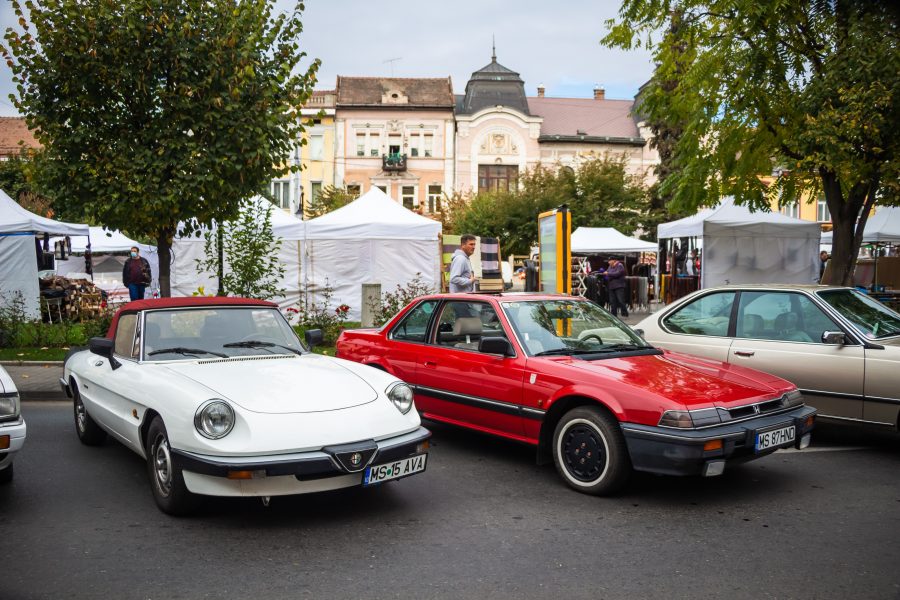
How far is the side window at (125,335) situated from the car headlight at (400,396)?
6.82ft

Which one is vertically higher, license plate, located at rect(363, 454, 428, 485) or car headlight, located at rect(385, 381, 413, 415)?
car headlight, located at rect(385, 381, 413, 415)

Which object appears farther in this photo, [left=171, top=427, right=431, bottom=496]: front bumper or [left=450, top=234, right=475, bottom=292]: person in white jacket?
[left=450, top=234, right=475, bottom=292]: person in white jacket

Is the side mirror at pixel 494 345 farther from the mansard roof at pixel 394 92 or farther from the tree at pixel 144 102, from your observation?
the mansard roof at pixel 394 92

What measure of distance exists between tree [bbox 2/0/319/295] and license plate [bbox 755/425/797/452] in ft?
24.8

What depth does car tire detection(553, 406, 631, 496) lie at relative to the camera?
5.05 meters

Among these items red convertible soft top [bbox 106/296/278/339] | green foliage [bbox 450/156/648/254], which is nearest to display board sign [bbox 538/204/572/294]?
red convertible soft top [bbox 106/296/278/339]

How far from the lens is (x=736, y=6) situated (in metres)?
10.8

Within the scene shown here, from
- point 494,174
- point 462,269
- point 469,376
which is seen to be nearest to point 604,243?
point 462,269

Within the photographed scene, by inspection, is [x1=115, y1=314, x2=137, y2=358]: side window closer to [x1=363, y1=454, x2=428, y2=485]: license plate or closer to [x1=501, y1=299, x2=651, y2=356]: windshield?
[x1=363, y1=454, x2=428, y2=485]: license plate

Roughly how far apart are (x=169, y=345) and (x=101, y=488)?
3.66ft

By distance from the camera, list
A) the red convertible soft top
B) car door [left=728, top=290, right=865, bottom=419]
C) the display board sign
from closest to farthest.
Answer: the red convertible soft top, car door [left=728, top=290, right=865, bottom=419], the display board sign

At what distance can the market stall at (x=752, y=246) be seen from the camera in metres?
17.0

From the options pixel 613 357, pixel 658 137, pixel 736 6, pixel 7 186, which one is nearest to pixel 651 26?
pixel 736 6

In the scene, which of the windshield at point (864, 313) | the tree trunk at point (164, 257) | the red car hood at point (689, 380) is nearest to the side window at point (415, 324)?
the red car hood at point (689, 380)
